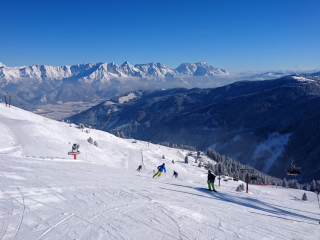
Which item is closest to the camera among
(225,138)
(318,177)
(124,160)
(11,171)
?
(11,171)

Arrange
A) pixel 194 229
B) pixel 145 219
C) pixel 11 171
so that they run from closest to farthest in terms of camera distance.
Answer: pixel 194 229 < pixel 145 219 < pixel 11 171

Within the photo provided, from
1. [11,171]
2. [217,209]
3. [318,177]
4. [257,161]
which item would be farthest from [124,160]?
[257,161]

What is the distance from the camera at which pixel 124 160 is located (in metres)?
40.2

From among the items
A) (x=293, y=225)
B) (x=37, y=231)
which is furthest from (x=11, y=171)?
(x=293, y=225)

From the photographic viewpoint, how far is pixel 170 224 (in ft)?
25.1

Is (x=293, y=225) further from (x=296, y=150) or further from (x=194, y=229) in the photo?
(x=296, y=150)

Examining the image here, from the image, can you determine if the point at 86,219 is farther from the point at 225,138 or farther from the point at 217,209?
the point at 225,138

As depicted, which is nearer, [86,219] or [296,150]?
[86,219]

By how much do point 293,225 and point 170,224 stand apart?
229 inches

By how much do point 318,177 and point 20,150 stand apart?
454 feet

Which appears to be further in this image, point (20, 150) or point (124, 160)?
point (124, 160)

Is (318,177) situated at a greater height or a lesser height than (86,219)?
lesser

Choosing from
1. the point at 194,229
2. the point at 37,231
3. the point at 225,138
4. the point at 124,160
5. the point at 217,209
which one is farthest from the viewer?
the point at 225,138

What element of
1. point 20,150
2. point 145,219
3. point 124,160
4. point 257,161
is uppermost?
point 145,219
